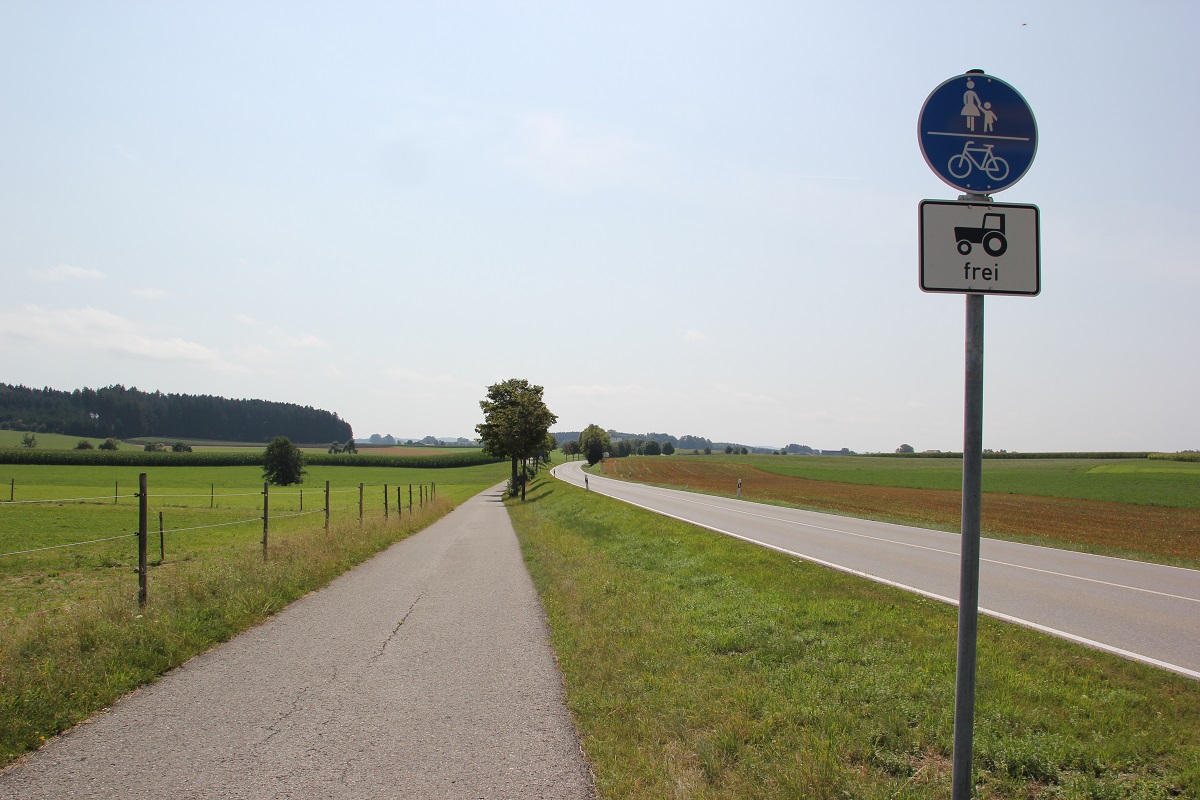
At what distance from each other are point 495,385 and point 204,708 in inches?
2521

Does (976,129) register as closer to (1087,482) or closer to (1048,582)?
(1048,582)

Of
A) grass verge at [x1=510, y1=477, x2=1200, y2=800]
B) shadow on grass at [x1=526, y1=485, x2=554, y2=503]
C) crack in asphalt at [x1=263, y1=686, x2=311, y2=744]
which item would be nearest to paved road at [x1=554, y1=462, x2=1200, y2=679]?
grass verge at [x1=510, y1=477, x2=1200, y2=800]

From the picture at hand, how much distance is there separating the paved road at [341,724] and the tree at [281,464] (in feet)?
263

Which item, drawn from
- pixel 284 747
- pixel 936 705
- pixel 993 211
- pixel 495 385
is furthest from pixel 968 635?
pixel 495 385

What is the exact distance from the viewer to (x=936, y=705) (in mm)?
5500

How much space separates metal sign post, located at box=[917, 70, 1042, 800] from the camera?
306 centimetres

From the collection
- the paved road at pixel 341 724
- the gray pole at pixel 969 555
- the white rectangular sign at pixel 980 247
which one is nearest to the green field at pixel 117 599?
the paved road at pixel 341 724

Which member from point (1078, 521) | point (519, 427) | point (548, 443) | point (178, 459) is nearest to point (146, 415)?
point (178, 459)

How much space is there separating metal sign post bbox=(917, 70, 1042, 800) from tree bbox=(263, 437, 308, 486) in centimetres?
8884

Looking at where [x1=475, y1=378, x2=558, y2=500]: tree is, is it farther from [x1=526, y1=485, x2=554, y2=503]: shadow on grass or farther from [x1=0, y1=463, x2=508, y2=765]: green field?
[x1=0, y1=463, x2=508, y2=765]: green field

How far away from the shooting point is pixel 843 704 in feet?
18.5

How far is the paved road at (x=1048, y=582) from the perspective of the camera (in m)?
7.96

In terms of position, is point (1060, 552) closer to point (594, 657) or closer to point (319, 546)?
point (594, 657)

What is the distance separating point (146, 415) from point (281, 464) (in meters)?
97.9
